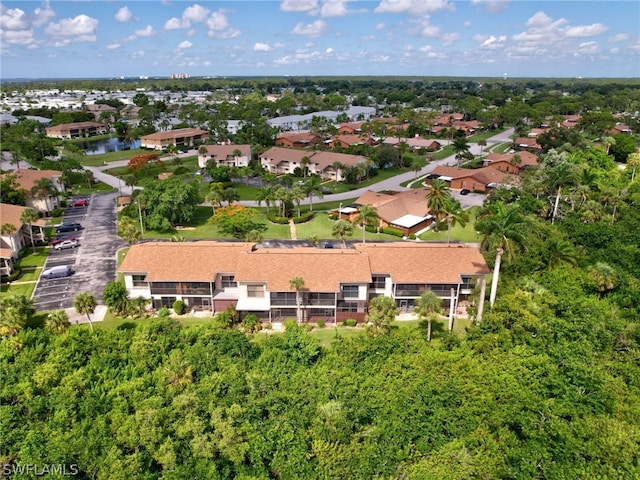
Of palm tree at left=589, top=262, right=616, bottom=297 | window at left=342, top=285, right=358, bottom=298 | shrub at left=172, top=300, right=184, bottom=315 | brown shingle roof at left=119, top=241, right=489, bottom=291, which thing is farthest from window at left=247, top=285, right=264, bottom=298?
palm tree at left=589, top=262, right=616, bottom=297

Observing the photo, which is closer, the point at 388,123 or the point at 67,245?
the point at 67,245

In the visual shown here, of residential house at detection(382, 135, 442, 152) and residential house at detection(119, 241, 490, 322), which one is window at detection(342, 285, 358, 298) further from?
residential house at detection(382, 135, 442, 152)

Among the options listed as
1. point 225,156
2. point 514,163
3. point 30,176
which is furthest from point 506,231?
point 225,156

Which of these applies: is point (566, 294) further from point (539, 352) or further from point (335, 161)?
point (335, 161)

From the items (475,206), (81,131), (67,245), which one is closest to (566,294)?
(475,206)

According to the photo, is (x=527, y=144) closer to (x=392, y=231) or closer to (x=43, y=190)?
(x=392, y=231)

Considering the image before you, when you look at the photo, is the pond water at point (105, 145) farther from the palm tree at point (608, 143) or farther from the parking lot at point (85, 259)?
the palm tree at point (608, 143)
